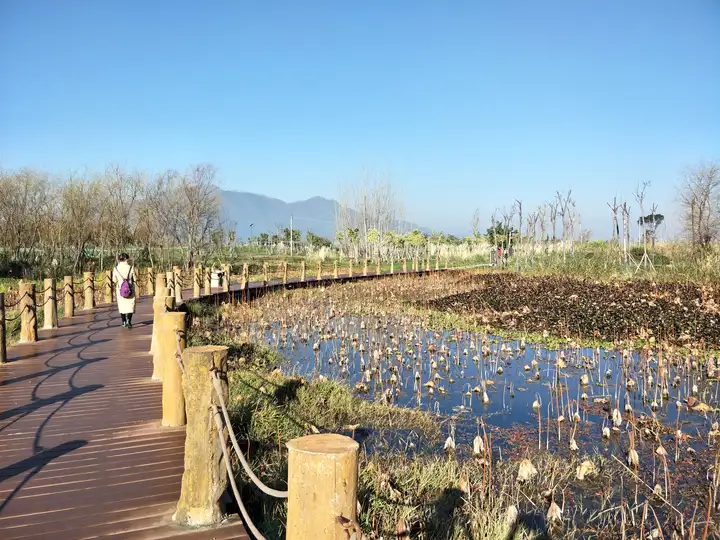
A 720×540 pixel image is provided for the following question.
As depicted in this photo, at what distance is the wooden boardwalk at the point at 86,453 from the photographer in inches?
122

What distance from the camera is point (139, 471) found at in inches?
149

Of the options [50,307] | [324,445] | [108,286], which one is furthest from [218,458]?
[108,286]

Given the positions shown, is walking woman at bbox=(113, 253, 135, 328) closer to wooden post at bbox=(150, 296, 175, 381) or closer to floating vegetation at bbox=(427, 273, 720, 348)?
wooden post at bbox=(150, 296, 175, 381)

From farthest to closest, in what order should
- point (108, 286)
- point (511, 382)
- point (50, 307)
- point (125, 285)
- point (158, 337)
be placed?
1. point (108, 286)
2. point (50, 307)
3. point (125, 285)
4. point (511, 382)
5. point (158, 337)

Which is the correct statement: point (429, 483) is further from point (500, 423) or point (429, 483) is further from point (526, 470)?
point (500, 423)

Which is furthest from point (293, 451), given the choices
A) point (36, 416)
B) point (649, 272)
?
point (649, 272)

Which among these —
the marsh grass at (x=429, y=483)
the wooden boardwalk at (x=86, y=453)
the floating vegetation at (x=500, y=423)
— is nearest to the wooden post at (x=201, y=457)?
the wooden boardwalk at (x=86, y=453)

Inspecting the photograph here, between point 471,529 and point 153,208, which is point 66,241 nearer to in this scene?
point 153,208

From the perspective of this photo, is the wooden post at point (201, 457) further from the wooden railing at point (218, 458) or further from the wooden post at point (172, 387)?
the wooden post at point (172, 387)

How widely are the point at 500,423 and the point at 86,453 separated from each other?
170 inches

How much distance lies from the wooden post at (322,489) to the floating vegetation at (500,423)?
0.60m

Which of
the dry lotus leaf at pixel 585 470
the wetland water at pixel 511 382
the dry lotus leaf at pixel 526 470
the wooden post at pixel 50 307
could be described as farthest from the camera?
the wooden post at pixel 50 307

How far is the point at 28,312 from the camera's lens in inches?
342

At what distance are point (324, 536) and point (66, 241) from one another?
2582cm
